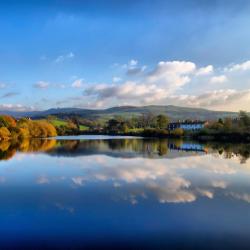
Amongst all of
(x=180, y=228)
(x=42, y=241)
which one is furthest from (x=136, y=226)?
(x=42, y=241)

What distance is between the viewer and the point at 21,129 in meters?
77.2

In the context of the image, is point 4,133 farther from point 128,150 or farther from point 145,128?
point 145,128

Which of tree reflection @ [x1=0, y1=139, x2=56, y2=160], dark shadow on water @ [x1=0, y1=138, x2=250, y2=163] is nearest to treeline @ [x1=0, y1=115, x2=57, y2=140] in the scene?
tree reflection @ [x1=0, y1=139, x2=56, y2=160]

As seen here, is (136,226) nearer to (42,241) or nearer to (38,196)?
(42,241)

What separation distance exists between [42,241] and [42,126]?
8538 cm

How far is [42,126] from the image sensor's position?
300 ft

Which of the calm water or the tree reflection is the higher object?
the calm water

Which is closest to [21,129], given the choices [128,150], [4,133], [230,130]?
[4,133]

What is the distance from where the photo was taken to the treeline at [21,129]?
232 feet

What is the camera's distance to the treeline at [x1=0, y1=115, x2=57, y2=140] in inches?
2790

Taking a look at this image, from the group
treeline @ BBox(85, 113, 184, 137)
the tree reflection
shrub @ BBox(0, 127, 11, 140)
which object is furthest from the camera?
treeline @ BBox(85, 113, 184, 137)

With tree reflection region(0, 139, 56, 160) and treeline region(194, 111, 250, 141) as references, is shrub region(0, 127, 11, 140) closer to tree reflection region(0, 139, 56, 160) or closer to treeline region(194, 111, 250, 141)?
tree reflection region(0, 139, 56, 160)

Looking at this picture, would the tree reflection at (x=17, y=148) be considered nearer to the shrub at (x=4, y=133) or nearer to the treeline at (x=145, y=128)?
the shrub at (x=4, y=133)

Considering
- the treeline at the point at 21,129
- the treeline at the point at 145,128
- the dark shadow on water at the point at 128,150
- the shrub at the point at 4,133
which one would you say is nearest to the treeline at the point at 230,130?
the treeline at the point at 145,128
